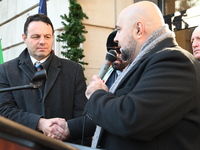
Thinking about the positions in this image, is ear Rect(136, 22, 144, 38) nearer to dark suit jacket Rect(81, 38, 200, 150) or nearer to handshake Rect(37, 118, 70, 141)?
dark suit jacket Rect(81, 38, 200, 150)

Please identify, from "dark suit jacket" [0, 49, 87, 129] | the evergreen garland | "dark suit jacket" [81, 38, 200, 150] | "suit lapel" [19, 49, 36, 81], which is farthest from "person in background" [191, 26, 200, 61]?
the evergreen garland

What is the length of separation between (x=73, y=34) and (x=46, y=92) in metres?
3.02

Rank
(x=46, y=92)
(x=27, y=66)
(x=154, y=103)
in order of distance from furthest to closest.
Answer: (x=27, y=66), (x=46, y=92), (x=154, y=103)

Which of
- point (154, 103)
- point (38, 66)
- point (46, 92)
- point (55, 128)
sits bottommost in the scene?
point (55, 128)

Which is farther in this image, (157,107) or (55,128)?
(55,128)

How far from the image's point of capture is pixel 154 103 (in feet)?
5.06

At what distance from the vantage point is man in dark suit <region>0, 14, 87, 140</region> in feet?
8.79

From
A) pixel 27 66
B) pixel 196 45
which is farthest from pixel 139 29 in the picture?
pixel 196 45

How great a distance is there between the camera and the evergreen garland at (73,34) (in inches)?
219

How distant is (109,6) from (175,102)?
17.9 ft

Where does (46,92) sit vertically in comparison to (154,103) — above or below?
below

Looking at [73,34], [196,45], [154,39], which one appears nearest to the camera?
[154,39]

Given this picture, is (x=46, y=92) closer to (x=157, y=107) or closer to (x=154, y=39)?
(x=154, y=39)

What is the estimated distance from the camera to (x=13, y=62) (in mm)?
2969
